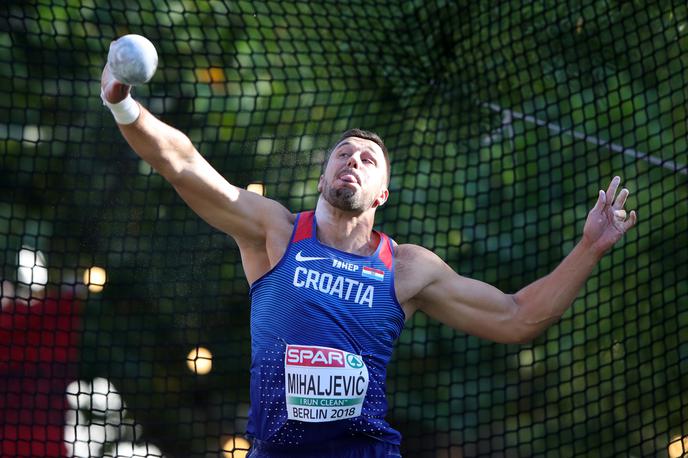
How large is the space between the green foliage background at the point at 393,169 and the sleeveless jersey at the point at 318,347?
221 centimetres

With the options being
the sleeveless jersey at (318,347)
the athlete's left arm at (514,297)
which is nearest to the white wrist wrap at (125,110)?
the sleeveless jersey at (318,347)

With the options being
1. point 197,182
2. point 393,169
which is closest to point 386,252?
point 197,182

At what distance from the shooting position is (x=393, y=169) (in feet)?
20.7

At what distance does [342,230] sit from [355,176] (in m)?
0.20

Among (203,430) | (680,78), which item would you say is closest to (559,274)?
(680,78)

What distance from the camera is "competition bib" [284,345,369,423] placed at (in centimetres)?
354

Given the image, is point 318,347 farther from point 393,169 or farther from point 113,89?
point 393,169

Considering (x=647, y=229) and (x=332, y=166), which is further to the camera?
(x=647, y=229)

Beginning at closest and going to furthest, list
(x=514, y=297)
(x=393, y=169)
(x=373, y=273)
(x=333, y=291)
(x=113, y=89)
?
(x=113, y=89) < (x=333, y=291) < (x=373, y=273) < (x=514, y=297) < (x=393, y=169)

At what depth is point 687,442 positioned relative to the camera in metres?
6.22

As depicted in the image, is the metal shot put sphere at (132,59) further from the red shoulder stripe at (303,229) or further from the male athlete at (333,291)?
the red shoulder stripe at (303,229)

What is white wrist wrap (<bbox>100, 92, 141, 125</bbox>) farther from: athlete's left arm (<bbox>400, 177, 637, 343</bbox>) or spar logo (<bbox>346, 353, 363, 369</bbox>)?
athlete's left arm (<bbox>400, 177, 637, 343</bbox>)

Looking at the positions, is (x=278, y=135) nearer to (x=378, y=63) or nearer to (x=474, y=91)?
(x=378, y=63)

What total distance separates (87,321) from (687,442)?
3.62 metres
